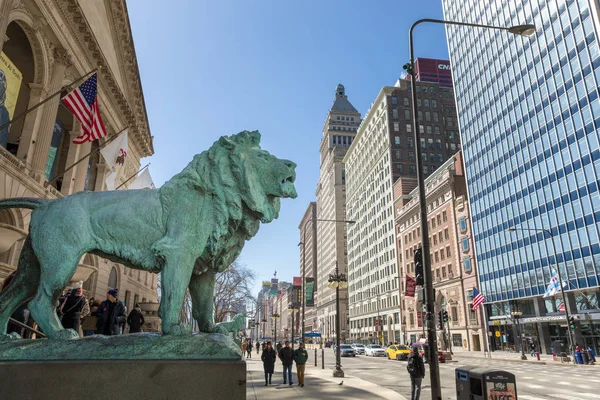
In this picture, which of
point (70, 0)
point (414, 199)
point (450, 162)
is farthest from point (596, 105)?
point (70, 0)

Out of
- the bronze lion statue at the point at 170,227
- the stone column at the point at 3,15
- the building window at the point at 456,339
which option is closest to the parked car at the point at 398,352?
the building window at the point at 456,339

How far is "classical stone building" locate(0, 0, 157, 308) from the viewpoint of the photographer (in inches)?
609

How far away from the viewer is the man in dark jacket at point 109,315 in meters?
6.83

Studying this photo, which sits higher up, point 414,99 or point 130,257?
point 414,99

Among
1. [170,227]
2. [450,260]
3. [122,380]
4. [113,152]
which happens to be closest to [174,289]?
[170,227]

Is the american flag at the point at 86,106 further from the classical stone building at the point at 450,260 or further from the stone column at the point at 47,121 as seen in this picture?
the classical stone building at the point at 450,260

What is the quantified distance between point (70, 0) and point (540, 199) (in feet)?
162

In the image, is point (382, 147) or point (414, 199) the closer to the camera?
point (414, 199)

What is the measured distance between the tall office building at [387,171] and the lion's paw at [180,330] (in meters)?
80.5

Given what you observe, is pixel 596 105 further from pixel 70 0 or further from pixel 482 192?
pixel 70 0

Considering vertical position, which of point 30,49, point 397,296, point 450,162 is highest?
point 450,162

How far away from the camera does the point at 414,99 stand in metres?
11.6

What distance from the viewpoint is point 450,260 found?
64.1 metres

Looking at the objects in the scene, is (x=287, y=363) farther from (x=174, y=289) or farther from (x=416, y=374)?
(x=174, y=289)
